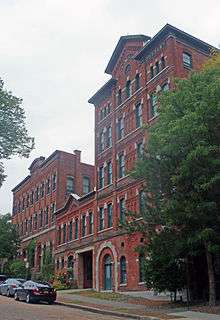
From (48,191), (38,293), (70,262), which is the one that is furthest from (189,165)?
(48,191)

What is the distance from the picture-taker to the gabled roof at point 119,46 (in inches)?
1534

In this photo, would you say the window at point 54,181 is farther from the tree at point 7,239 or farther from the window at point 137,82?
the window at point 137,82

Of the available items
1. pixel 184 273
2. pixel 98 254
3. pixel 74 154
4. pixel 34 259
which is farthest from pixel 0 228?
pixel 184 273

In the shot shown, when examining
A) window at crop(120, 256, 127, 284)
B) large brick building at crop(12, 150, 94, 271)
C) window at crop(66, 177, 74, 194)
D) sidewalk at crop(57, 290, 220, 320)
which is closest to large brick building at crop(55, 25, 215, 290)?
window at crop(120, 256, 127, 284)

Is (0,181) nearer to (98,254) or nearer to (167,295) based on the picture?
(167,295)

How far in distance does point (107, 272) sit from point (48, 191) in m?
19.4

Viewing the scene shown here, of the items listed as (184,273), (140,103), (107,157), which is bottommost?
(184,273)

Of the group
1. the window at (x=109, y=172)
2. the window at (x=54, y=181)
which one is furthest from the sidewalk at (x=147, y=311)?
the window at (x=54, y=181)

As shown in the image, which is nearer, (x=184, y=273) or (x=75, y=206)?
(x=184, y=273)

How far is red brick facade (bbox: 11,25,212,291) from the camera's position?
33250mm

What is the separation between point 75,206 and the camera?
148 feet

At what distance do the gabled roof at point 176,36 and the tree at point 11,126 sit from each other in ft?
51.8

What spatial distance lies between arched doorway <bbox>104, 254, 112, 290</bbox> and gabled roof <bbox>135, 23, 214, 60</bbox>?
16518 millimetres

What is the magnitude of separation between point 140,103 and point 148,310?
1810 centimetres
